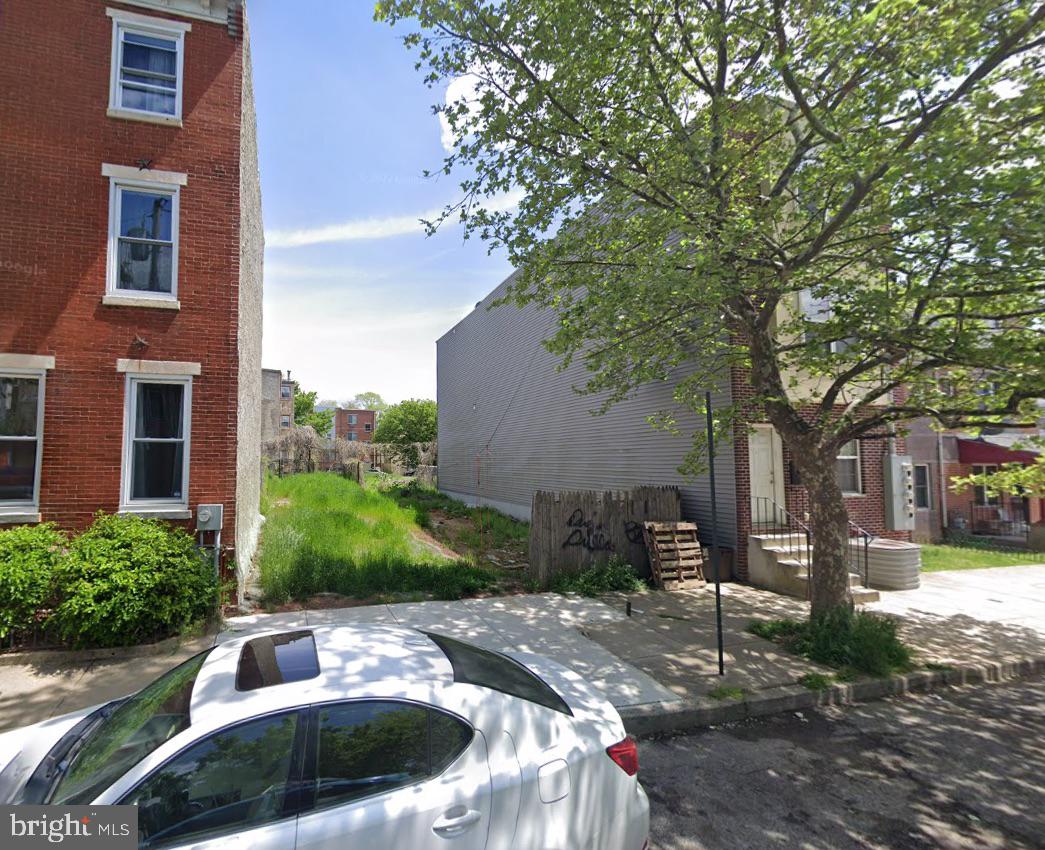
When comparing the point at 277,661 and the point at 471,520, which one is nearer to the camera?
the point at 277,661

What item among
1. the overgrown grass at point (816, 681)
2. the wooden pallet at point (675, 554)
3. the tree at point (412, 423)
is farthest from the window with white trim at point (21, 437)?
the tree at point (412, 423)

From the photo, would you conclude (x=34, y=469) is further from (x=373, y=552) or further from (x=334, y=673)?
(x=334, y=673)

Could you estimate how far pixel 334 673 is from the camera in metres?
2.74

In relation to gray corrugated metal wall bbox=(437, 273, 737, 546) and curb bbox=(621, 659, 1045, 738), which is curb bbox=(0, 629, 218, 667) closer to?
curb bbox=(621, 659, 1045, 738)

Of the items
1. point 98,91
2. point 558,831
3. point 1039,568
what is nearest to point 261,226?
point 98,91

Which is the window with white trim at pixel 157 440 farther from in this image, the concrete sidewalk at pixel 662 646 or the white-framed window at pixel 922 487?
the white-framed window at pixel 922 487

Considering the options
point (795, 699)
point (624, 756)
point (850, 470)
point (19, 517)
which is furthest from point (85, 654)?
point (850, 470)

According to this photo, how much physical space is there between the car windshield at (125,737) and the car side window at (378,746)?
63 centimetres

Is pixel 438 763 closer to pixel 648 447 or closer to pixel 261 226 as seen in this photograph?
pixel 648 447

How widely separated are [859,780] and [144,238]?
1094 cm

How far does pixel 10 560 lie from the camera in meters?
6.61

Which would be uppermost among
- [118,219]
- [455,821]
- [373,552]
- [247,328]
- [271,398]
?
[271,398]

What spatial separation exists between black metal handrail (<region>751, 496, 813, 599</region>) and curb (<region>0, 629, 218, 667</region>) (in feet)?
32.2

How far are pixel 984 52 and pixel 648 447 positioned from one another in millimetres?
8966
